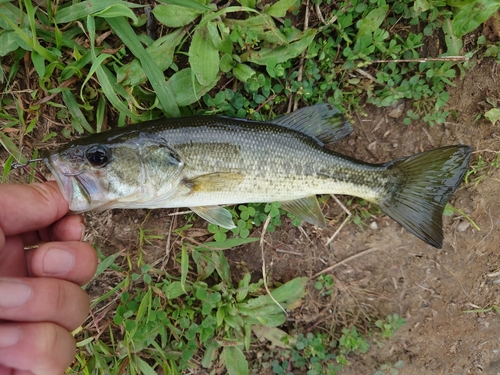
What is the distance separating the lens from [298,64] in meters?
3.11

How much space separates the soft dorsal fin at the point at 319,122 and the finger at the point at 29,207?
1670 mm

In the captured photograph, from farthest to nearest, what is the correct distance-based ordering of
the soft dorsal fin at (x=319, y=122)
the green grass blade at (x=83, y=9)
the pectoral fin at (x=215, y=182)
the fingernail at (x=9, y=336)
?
1. the soft dorsal fin at (x=319, y=122)
2. the green grass blade at (x=83, y=9)
3. the pectoral fin at (x=215, y=182)
4. the fingernail at (x=9, y=336)

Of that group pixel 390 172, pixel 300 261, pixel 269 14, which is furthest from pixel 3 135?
pixel 390 172

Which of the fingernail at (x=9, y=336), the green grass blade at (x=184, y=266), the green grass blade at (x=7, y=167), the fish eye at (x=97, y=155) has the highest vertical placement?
the fish eye at (x=97, y=155)

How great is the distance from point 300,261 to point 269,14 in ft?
7.20

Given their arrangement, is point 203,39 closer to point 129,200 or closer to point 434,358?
point 129,200

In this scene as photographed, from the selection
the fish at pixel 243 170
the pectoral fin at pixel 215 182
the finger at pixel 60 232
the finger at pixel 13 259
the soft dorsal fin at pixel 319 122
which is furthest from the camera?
the soft dorsal fin at pixel 319 122

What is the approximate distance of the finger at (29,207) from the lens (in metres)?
2.03

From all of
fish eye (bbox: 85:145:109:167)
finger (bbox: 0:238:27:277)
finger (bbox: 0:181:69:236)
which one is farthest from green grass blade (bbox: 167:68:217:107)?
finger (bbox: 0:238:27:277)

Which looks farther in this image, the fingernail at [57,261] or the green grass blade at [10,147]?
the green grass blade at [10,147]

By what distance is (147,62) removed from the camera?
9.33 ft

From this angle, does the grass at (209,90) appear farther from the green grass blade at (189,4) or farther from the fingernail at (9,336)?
the fingernail at (9,336)

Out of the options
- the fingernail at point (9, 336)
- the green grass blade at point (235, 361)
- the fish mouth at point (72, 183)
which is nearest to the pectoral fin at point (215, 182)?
the fish mouth at point (72, 183)

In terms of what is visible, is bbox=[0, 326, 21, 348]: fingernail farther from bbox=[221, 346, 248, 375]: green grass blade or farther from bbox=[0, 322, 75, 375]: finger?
bbox=[221, 346, 248, 375]: green grass blade
